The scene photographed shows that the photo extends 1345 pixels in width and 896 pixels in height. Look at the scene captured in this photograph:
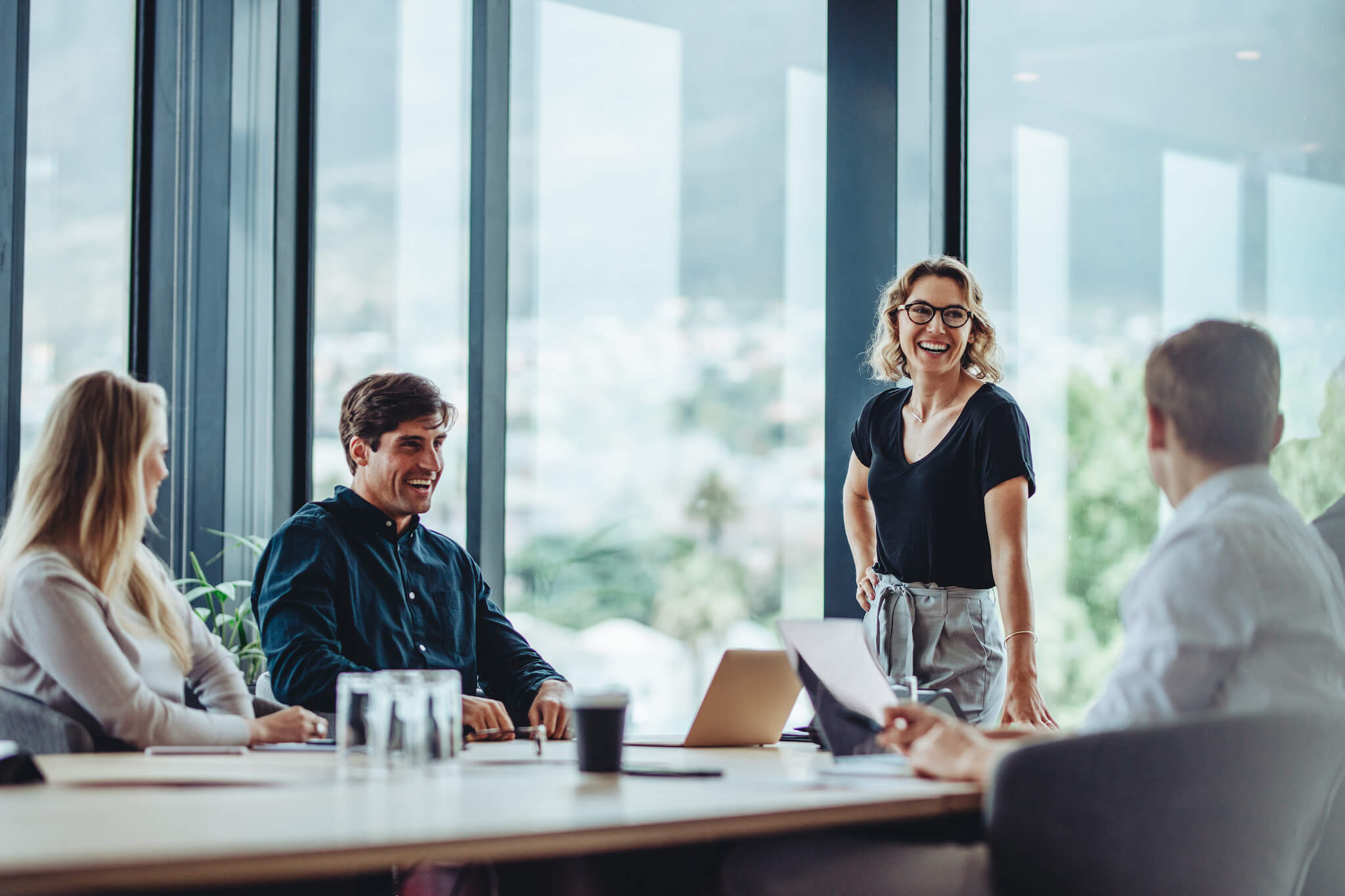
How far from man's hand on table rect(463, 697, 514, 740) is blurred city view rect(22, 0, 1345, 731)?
14.2 inches

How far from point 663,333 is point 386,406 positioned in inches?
205

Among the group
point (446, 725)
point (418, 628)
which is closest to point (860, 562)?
point (418, 628)

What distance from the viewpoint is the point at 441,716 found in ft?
5.00

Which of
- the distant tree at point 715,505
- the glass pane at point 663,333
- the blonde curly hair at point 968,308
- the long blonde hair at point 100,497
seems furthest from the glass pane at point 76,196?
the distant tree at point 715,505

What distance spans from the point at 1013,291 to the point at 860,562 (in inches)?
33.2

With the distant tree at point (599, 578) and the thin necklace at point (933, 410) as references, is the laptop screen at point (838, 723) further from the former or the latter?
the distant tree at point (599, 578)

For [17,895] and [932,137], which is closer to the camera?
[17,895]

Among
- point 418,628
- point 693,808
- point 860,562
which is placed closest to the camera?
point 693,808

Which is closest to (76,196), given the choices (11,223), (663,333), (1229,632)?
(11,223)

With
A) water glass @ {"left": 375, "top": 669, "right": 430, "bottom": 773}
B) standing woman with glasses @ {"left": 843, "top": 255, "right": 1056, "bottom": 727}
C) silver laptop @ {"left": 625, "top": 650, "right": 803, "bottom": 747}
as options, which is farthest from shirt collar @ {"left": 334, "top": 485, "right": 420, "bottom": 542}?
water glass @ {"left": 375, "top": 669, "right": 430, "bottom": 773}

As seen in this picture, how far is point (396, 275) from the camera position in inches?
185

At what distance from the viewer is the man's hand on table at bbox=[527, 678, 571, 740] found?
2.27 meters

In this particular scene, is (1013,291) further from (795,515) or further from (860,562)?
(795,515)

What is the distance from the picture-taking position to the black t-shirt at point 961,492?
2646 mm
